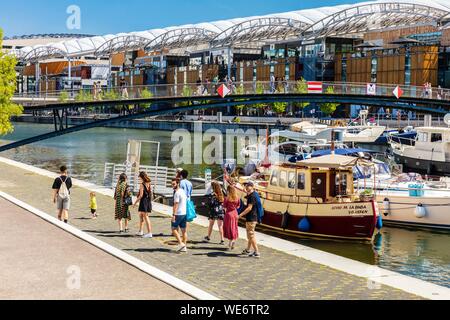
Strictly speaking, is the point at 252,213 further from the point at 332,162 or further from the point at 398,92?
the point at 398,92

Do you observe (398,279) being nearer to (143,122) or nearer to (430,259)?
(430,259)

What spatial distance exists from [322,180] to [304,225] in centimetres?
194

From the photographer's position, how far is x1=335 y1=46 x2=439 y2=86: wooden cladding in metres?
100

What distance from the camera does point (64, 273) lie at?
1383 cm

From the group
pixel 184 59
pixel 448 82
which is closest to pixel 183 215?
pixel 448 82

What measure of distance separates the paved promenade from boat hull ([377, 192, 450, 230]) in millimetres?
12570

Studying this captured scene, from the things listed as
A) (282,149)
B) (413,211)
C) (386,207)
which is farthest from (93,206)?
(282,149)

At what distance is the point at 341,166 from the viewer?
1070 inches

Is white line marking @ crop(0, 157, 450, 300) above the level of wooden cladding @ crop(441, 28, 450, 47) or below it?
below

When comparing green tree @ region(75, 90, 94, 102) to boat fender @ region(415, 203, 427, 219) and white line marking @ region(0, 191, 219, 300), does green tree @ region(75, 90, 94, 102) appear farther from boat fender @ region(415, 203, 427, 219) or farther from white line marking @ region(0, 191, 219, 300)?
white line marking @ region(0, 191, 219, 300)

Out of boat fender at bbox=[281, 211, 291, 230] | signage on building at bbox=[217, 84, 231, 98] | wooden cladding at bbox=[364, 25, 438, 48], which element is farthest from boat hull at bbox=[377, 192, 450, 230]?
wooden cladding at bbox=[364, 25, 438, 48]

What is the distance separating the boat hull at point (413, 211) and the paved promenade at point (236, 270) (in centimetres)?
1257

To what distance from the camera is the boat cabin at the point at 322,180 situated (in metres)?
27.5

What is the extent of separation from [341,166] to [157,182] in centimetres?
1222
